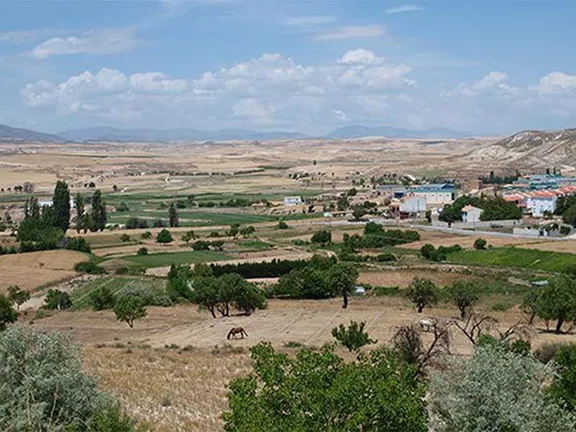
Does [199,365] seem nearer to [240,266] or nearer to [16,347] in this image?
[16,347]

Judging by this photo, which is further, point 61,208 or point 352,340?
point 61,208

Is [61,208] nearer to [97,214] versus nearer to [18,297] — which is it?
[97,214]

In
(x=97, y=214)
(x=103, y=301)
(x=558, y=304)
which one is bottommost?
(x=103, y=301)

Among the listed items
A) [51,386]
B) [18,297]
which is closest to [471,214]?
[18,297]

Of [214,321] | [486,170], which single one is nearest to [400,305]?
[214,321]

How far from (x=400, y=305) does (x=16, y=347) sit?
31223 millimetres

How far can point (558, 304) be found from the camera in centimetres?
3212

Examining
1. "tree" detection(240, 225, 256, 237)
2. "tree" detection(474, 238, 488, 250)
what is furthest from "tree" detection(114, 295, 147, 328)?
"tree" detection(240, 225, 256, 237)

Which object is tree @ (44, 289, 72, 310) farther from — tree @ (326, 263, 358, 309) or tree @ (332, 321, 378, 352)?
tree @ (332, 321, 378, 352)

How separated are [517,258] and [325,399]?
5338 centimetres

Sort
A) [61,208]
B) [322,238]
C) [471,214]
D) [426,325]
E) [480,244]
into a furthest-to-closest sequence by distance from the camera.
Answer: [471,214], [61,208], [322,238], [480,244], [426,325]

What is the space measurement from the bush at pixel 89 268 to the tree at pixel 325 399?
5131cm

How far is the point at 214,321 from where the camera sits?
36.9 m

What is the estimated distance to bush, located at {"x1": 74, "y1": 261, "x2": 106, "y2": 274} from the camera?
60.7 metres
